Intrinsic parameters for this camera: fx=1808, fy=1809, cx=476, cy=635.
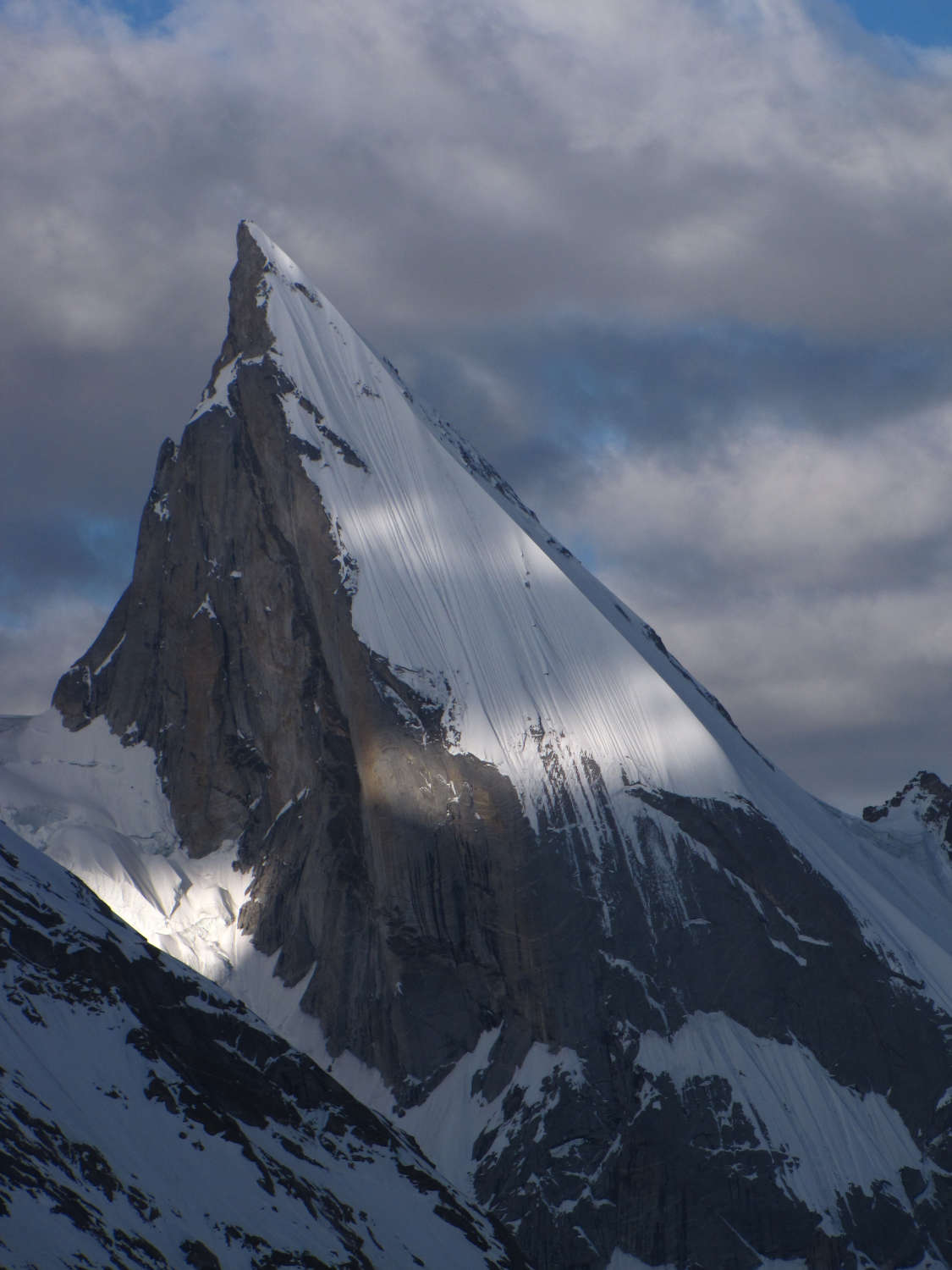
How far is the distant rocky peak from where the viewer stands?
18688 cm

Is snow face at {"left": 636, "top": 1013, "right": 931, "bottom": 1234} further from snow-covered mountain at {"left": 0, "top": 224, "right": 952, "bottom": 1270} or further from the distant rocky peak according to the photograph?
the distant rocky peak

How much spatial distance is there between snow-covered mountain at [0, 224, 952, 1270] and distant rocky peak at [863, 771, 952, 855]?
18895 millimetres

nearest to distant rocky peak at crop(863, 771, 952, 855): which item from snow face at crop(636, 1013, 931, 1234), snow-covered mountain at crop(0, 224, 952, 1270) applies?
snow-covered mountain at crop(0, 224, 952, 1270)

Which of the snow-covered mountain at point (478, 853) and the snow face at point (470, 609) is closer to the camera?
the snow-covered mountain at point (478, 853)

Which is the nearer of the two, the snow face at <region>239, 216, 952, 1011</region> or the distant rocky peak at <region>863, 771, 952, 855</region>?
the snow face at <region>239, 216, 952, 1011</region>

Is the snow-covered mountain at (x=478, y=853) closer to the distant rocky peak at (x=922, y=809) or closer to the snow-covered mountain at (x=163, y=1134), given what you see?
the distant rocky peak at (x=922, y=809)

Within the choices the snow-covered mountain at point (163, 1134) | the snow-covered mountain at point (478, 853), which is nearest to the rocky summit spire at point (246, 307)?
the snow-covered mountain at point (478, 853)

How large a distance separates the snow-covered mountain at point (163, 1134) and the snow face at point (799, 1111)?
28912 mm

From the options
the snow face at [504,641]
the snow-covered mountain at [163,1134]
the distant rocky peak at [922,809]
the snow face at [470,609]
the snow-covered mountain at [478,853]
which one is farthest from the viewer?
the distant rocky peak at [922,809]

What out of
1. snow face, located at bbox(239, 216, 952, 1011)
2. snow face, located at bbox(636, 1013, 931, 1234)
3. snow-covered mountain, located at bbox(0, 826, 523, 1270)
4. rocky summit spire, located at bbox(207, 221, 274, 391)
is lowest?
snow-covered mountain, located at bbox(0, 826, 523, 1270)

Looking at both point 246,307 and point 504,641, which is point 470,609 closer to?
point 504,641

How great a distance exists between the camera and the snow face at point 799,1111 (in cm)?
12544

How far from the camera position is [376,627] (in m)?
145

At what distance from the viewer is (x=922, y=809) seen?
7544 inches
